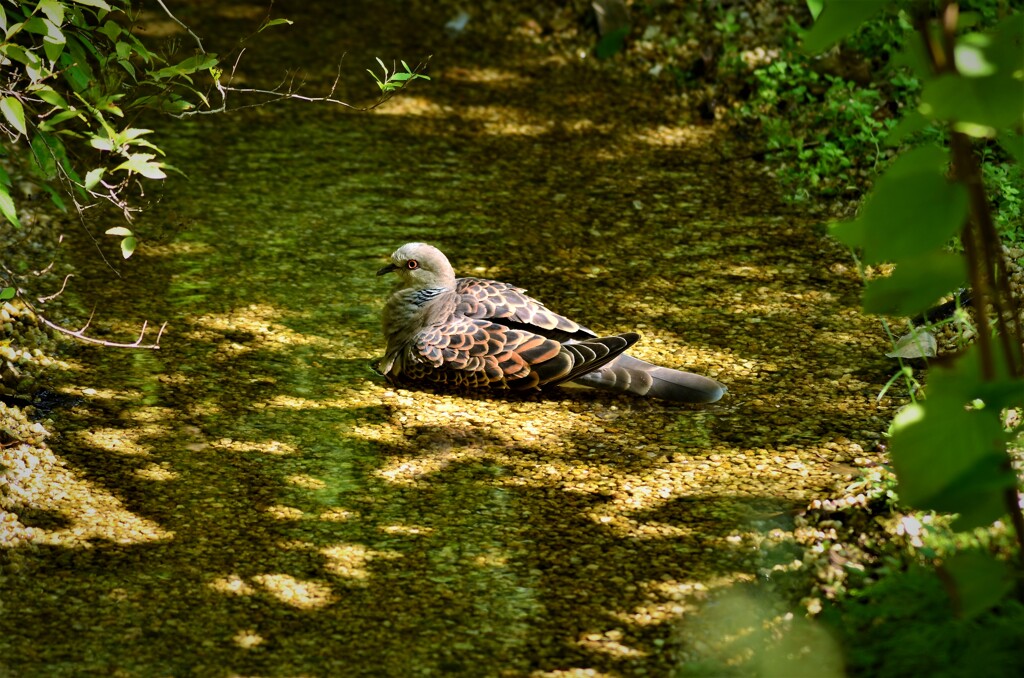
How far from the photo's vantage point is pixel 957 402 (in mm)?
2631

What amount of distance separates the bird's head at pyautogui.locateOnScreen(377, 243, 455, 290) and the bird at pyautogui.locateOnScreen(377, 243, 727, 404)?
0.27ft

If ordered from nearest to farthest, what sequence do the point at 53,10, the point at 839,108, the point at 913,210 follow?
1. the point at 913,210
2. the point at 53,10
3. the point at 839,108

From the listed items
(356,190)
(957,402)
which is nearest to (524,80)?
(356,190)

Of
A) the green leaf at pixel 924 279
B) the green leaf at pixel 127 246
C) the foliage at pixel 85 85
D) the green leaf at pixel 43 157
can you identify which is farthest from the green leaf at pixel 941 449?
the green leaf at pixel 43 157

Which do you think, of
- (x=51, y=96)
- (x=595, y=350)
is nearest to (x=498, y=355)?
(x=595, y=350)

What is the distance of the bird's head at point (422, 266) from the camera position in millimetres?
4797

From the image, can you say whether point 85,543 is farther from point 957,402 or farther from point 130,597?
point 957,402

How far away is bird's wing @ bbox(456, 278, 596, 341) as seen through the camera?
459cm

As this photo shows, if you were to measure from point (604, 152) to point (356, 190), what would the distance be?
1.54 metres

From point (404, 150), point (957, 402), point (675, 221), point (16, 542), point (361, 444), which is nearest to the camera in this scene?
point (957, 402)

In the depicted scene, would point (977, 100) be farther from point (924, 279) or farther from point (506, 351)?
point (506, 351)

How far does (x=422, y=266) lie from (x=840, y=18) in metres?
2.49

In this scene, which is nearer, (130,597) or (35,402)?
(130,597)

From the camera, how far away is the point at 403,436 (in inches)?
173
